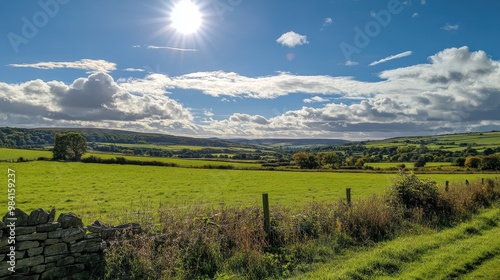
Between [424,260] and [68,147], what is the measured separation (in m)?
91.0

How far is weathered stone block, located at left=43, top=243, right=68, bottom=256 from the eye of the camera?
8055mm

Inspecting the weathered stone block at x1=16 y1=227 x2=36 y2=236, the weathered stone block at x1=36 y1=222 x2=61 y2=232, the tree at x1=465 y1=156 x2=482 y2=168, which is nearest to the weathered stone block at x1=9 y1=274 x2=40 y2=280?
the weathered stone block at x1=16 y1=227 x2=36 y2=236

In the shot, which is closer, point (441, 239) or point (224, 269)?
point (224, 269)

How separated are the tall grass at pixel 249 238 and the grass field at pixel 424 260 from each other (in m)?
0.83

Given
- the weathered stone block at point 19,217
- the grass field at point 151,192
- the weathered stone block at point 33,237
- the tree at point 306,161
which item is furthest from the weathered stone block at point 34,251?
the tree at point 306,161

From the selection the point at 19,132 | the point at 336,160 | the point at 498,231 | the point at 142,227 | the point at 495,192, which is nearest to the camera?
the point at 142,227

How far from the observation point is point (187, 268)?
8789 mm

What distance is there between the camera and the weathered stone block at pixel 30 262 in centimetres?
767

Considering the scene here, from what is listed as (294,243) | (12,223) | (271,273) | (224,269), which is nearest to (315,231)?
(294,243)

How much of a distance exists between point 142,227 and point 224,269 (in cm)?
291

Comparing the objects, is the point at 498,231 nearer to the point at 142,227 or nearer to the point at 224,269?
the point at 224,269

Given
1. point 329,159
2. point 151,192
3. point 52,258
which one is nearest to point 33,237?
point 52,258

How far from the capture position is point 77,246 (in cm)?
852

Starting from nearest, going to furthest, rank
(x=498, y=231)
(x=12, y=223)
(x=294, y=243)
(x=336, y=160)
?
(x=12, y=223) → (x=294, y=243) → (x=498, y=231) → (x=336, y=160)
